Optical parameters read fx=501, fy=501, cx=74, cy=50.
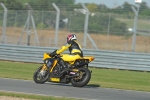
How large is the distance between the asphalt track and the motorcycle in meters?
0.29

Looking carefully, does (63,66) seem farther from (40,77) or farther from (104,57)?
(104,57)

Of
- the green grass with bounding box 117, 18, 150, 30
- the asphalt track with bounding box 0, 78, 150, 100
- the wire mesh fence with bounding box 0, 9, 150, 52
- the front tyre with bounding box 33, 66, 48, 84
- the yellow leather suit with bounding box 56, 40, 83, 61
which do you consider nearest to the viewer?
the asphalt track with bounding box 0, 78, 150, 100

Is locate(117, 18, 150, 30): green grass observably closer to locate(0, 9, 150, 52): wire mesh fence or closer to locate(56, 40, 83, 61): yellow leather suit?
locate(0, 9, 150, 52): wire mesh fence

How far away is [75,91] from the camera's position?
13469mm

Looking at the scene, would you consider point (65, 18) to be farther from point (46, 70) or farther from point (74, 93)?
point (74, 93)

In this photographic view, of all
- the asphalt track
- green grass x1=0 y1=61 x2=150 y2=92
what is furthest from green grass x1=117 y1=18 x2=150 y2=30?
the asphalt track

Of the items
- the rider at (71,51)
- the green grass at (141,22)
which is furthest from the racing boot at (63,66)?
the green grass at (141,22)

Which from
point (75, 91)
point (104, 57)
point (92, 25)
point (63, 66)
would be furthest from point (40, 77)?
point (92, 25)

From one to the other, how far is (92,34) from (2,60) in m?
6.35

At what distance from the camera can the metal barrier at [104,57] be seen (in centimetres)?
2200

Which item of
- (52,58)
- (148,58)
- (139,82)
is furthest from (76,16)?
(52,58)

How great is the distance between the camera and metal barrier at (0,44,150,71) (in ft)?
72.2

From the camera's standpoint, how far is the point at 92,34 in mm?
29312

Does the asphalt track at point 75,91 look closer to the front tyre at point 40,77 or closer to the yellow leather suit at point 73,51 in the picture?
the front tyre at point 40,77
